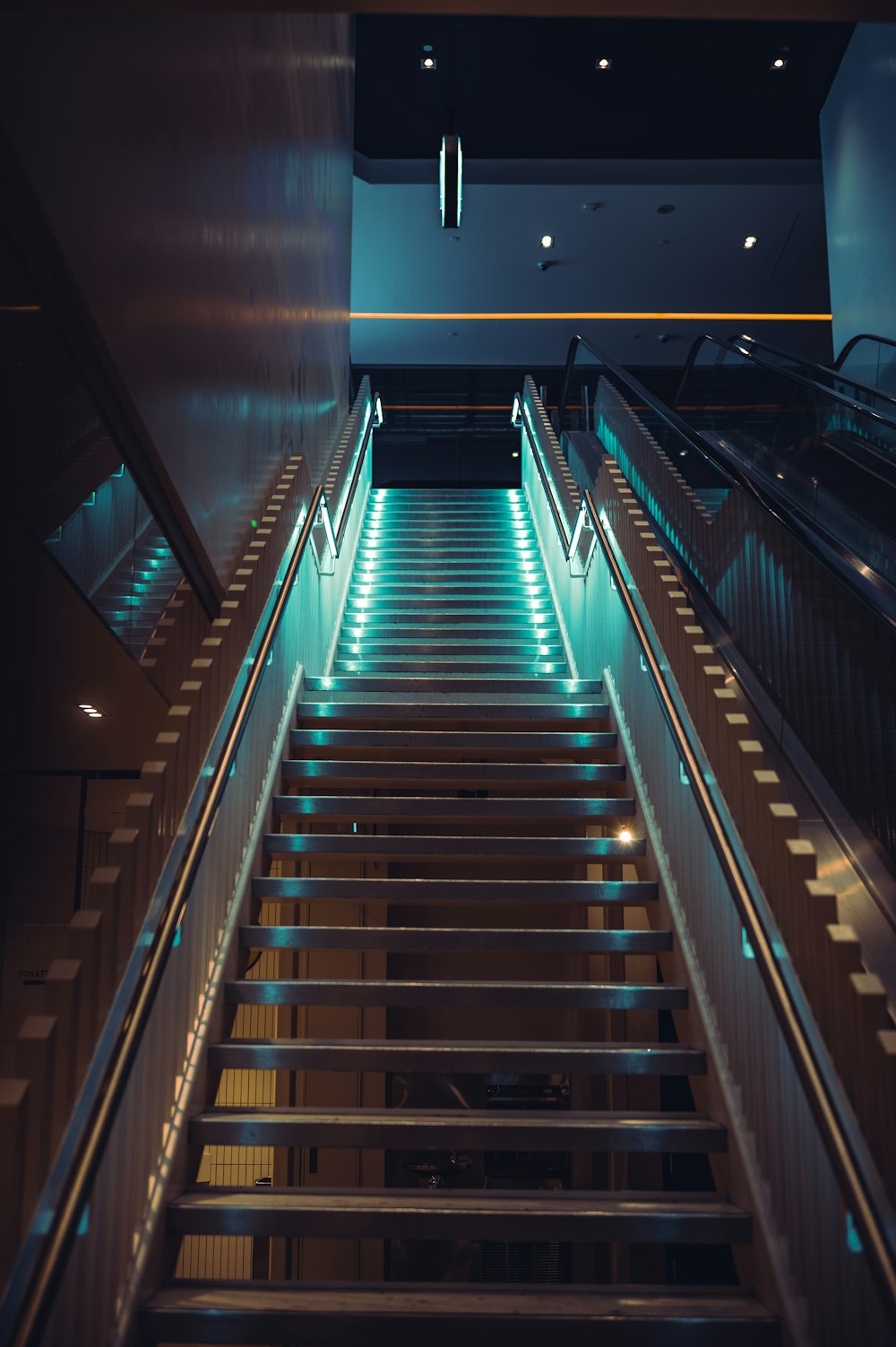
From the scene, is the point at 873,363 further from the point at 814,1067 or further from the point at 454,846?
the point at 814,1067

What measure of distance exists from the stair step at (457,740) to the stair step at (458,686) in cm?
68

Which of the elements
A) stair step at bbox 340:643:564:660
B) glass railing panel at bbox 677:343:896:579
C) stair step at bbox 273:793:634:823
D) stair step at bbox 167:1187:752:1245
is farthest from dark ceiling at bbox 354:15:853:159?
stair step at bbox 167:1187:752:1245

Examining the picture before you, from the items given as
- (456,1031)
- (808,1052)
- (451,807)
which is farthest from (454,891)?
(456,1031)

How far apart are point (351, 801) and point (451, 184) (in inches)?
273

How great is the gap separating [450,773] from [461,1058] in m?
1.81

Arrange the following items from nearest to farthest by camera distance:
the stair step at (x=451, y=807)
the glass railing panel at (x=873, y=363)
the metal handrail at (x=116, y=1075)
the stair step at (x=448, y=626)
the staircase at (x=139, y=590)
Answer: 1. the metal handrail at (x=116, y=1075)
2. the staircase at (x=139, y=590)
3. the stair step at (x=451, y=807)
4. the stair step at (x=448, y=626)
5. the glass railing panel at (x=873, y=363)

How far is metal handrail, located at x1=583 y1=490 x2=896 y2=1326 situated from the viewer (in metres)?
2.16

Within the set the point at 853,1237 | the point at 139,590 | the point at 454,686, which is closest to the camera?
the point at 853,1237

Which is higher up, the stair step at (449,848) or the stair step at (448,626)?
the stair step at (448,626)

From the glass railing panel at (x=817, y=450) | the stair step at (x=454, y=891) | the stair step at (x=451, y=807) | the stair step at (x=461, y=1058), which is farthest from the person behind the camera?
the glass railing panel at (x=817, y=450)

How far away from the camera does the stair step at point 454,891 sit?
14.4 feet

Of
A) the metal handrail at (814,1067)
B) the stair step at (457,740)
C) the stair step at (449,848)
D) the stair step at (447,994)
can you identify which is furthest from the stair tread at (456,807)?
the metal handrail at (814,1067)

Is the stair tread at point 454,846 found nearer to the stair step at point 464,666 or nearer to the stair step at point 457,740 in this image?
the stair step at point 457,740

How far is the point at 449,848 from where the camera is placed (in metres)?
4.75
